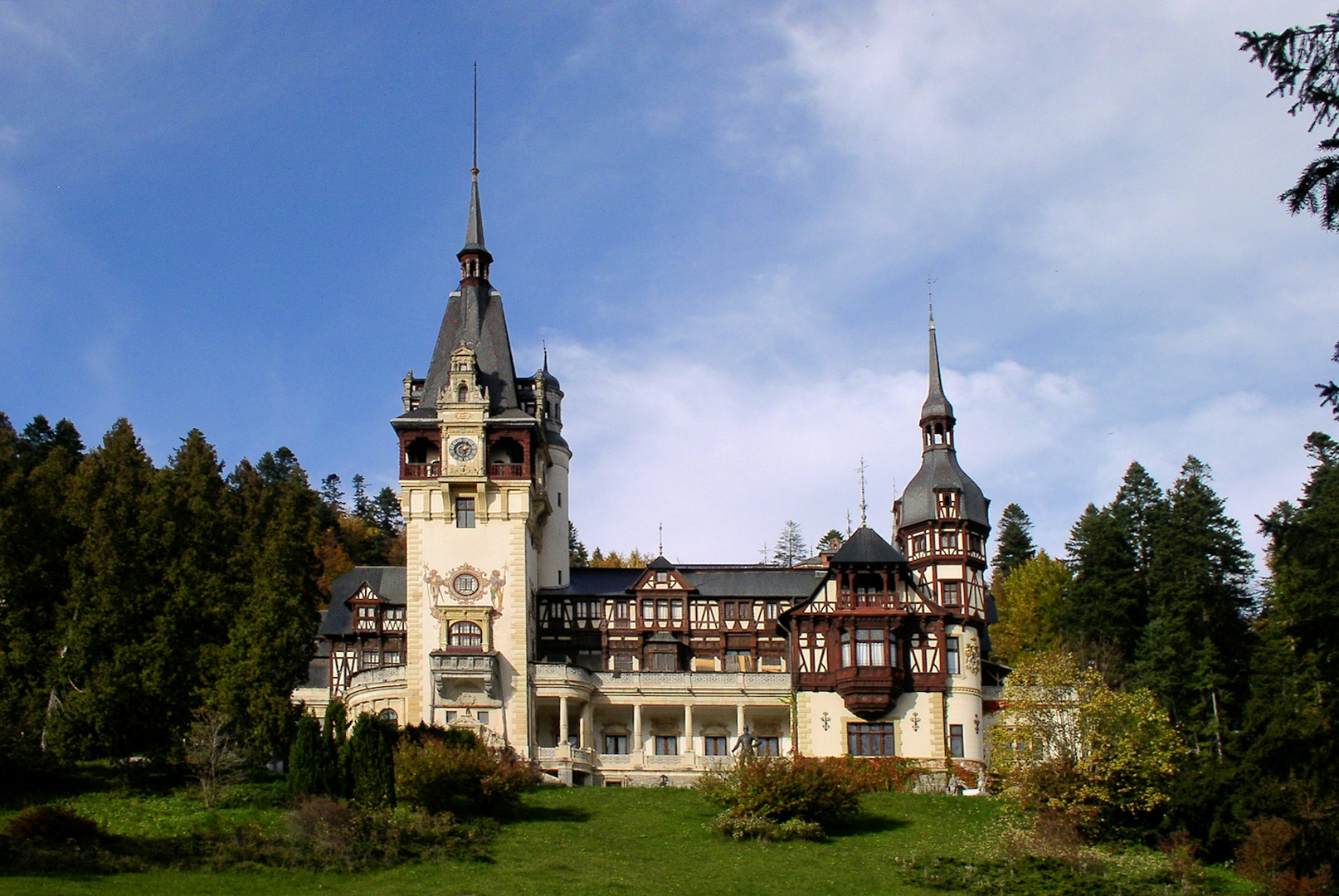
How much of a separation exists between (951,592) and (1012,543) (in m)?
35.7

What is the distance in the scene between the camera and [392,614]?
222 ft

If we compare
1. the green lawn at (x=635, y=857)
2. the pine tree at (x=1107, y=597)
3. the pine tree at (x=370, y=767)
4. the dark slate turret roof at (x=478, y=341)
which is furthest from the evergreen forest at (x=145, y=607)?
the pine tree at (x=1107, y=597)

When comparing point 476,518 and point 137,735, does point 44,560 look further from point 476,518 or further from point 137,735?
point 476,518

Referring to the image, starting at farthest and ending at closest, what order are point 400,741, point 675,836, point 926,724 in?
point 926,724 < point 400,741 < point 675,836

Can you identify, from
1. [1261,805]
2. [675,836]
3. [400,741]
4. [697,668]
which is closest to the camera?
[1261,805]

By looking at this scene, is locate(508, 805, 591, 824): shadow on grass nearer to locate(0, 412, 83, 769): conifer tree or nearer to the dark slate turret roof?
locate(0, 412, 83, 769): conifer tree

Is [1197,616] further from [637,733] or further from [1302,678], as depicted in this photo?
[637,733]

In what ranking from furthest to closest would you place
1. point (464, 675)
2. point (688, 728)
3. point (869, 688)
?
point (688, 728), point (869, 688), point (464, 675)

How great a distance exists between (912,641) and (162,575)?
29.6 metres

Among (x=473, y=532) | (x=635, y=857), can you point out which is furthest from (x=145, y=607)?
(x=635, y=857)

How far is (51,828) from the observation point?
120 feet

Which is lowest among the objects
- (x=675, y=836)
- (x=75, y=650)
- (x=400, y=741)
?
(x=675, y=836)

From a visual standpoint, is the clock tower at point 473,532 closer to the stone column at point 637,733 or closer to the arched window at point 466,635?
the arched window at point 466,635

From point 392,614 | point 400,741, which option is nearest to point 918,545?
point 392,614
